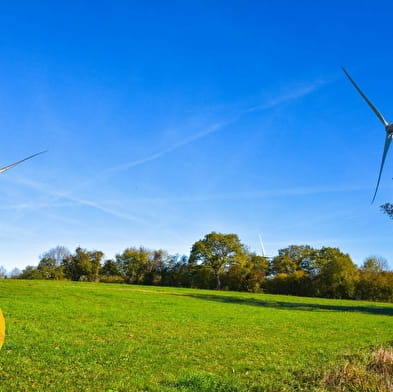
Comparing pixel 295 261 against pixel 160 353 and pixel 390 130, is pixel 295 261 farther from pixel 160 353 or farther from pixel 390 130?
pixel 160 353

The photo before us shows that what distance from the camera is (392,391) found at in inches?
419

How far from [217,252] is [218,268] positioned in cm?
467

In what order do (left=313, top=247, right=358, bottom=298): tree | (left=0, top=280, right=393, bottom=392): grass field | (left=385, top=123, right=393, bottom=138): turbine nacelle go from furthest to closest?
(left=313, top=247, right=358, bottom=298): tree, (left=385, top=123, right=393, bottom=138): turbine nacelle, (left=0, top=280, right=393, bottom=392): grass field

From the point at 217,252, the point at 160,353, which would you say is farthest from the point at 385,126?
the point at 217,252

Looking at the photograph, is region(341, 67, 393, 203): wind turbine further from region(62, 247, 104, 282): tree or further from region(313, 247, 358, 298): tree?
region(62, 247, 104, 282): tree

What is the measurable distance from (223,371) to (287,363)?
3.17 m

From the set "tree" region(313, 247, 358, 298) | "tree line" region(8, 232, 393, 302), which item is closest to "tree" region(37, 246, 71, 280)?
"tree line" region(8, 232, 393, 302)

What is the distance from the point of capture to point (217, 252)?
114125 mm

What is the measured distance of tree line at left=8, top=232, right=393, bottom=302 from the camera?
103 m

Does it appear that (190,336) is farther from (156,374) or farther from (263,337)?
(156,374)

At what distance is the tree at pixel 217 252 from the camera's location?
372 ft

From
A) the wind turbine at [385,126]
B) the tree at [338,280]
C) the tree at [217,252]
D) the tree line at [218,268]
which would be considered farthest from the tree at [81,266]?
the wind turbine at [385,126]

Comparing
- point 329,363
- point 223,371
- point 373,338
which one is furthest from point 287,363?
point 373,338

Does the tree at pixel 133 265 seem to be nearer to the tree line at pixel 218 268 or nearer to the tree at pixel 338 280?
the tree line at pixel 218 268
